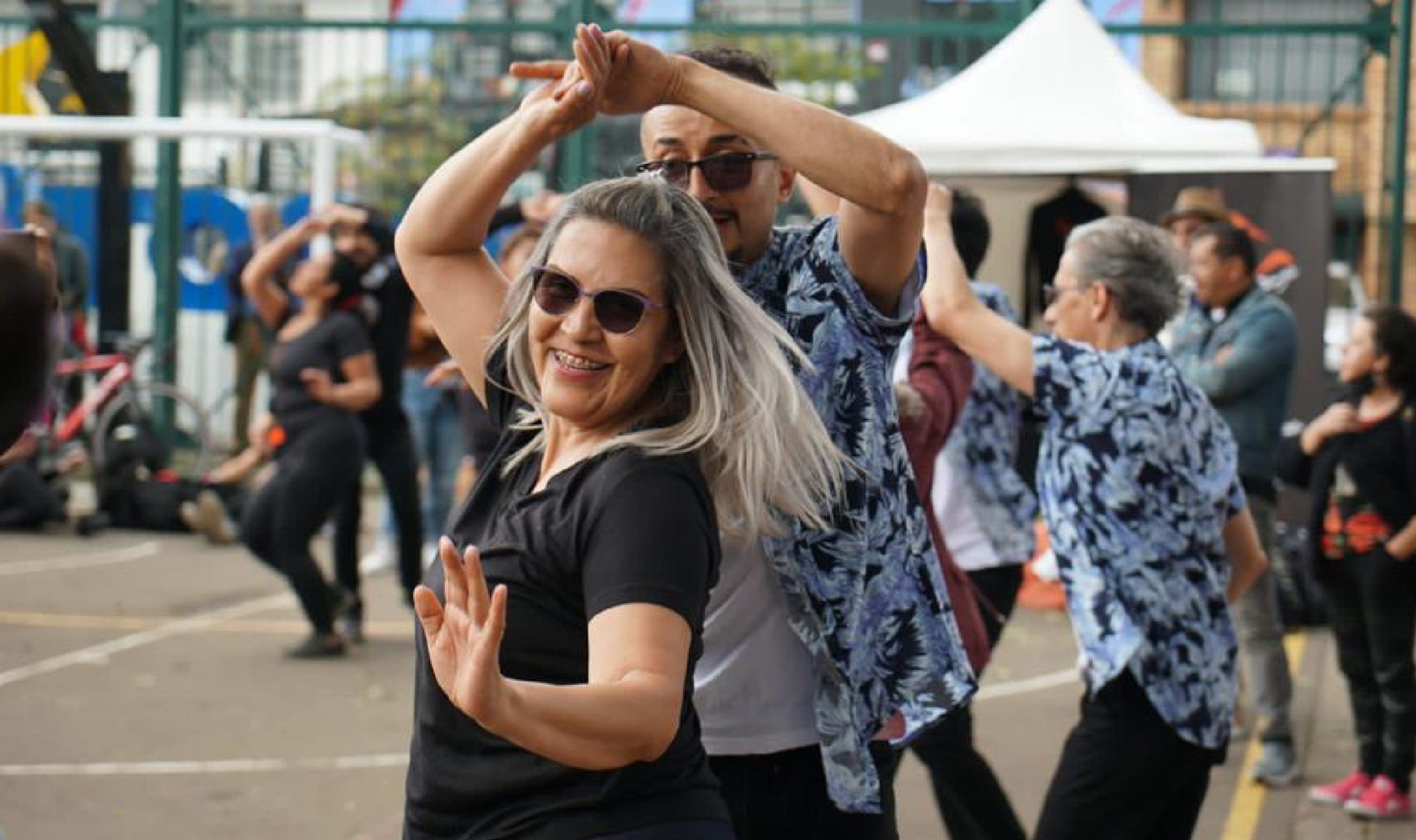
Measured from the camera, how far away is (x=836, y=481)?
2.97m

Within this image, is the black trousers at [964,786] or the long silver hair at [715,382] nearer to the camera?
the long silver hair at [715,382]

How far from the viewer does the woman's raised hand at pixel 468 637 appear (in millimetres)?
2301

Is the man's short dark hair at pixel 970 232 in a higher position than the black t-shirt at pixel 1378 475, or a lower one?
higher

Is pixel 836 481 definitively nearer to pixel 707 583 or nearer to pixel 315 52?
pixel 707 583

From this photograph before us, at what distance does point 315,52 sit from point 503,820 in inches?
474

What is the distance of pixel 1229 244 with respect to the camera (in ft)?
24.6

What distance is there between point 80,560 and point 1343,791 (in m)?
7.31

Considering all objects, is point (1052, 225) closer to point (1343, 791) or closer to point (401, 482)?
point (401, 482)

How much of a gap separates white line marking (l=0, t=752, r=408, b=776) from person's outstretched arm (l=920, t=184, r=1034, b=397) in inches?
133

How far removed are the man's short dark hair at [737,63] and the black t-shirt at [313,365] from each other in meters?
5.71

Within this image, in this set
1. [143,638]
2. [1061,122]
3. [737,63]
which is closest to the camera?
[737,63]

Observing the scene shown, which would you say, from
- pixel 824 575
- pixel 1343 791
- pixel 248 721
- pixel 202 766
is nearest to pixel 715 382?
pixel 824 575

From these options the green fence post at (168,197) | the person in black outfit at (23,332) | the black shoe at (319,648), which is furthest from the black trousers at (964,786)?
the green fence post at (168,197)

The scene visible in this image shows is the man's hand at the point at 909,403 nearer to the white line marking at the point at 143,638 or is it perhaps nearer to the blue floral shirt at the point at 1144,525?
the blue floral shirt at the point at 1144,525
